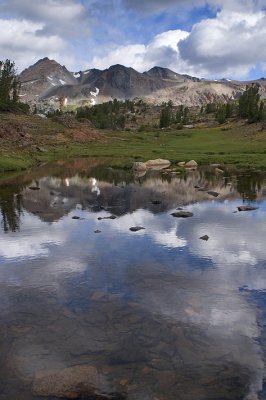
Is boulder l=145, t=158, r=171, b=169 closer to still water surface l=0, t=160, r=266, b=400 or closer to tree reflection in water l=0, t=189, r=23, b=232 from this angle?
tree reflection in water l=0, t=189, r=23, b=232

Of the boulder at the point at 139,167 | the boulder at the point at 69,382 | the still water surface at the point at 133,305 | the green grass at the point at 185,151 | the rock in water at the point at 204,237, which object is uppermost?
the boulder at the point at 69,382

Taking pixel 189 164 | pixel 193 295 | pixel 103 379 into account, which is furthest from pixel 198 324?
pixel 189 164

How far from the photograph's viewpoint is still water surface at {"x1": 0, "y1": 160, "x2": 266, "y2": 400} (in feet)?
35.1

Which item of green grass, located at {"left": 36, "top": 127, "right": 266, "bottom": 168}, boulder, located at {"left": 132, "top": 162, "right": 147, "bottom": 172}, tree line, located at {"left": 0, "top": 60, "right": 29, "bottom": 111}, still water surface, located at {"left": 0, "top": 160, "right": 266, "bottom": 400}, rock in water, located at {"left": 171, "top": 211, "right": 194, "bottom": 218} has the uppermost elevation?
tree line, located at {"left": 0, "top": 60, "right": 29, "bottom": 111}

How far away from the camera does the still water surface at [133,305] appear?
1069cm

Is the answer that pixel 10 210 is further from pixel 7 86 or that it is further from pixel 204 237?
pixel 7 86

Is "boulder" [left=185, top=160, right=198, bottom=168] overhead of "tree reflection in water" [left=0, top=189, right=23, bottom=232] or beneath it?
beneath

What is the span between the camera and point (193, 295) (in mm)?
15961

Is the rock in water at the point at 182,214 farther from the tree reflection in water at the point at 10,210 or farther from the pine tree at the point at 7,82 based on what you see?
the pine tree at the point at 7,82

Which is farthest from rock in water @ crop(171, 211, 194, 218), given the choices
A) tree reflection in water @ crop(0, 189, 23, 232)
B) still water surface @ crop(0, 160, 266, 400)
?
tree reflection in water @ crop(0, 189, 23, 232)

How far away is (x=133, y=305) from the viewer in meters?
15.1

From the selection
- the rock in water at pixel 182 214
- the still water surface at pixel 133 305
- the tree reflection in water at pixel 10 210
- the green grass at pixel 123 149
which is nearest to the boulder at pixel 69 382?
the still water surface at pixel 133 305

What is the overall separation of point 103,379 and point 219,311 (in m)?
5.36

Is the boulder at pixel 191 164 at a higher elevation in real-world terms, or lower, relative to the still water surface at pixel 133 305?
lower
